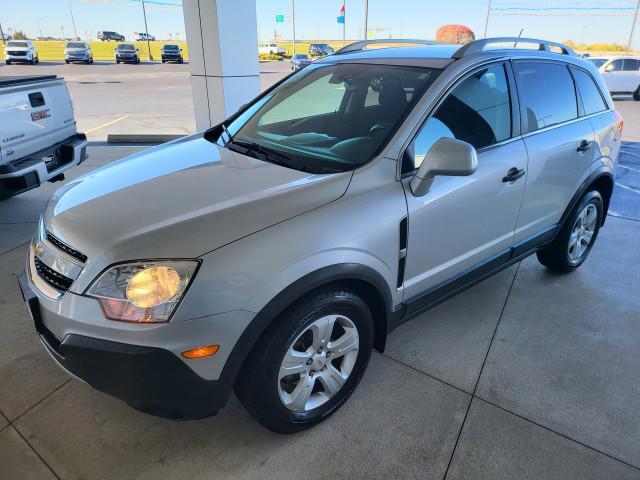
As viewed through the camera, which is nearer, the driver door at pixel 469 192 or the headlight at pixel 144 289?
the headlight at pixel 144 289

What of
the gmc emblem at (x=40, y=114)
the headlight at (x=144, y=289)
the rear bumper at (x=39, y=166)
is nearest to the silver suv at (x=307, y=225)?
the headlight at (x=144, y=289)

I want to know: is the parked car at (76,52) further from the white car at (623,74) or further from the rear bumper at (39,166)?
the rear bumper at (39,166)

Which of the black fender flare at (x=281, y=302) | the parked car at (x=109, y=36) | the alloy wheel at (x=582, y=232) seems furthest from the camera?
the parked car at (x=109, y=36)

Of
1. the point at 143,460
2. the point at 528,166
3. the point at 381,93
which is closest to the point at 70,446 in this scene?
the point at 143,460

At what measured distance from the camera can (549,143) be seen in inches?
123

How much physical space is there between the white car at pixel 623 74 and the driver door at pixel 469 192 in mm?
17896

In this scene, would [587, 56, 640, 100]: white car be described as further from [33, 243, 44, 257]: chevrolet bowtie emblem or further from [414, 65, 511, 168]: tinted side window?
[33, 243, 44, 257]: chevrolet bowtie emblem

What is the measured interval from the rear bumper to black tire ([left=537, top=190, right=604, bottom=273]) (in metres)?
A: 4.37

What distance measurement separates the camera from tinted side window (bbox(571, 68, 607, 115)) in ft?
11.6

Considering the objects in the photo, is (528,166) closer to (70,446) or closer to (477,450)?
(477,450)

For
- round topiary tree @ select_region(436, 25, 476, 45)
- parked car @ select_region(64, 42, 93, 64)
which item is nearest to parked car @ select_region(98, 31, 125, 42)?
parked car @ select_region(64, 42, 93, 64)

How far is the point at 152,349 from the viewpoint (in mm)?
1754

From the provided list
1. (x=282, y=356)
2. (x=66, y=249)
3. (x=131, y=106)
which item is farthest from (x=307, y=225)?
(x=131, y=106)

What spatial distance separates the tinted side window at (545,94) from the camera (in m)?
3.04
